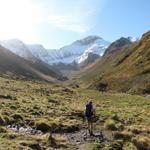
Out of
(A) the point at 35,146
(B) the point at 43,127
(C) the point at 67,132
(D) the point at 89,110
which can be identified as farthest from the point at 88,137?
(A) the point at 35,146

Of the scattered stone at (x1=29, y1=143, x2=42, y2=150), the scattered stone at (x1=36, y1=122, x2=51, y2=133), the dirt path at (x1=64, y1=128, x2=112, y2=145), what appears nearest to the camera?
the scattered stone at (x1=29, y1=143, x2=42, y2=150)

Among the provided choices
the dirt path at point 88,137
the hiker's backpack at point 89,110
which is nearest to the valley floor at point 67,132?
the dirt path at point 88,137

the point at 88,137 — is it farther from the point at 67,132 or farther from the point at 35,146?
the point at 35,146

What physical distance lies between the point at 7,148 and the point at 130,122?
55.2ft

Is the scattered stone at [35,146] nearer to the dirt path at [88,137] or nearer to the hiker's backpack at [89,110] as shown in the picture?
the dirt path at [88,137]

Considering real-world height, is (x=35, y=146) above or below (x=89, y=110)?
below

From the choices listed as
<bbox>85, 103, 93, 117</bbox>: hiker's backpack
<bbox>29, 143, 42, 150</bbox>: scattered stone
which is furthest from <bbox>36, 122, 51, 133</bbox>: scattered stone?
<bbox>29, 143, 42, 150</bbox>: scattered stone

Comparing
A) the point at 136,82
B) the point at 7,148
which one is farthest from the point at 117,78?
the point at 7,148

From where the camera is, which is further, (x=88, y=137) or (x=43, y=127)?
(x=43, y=127)

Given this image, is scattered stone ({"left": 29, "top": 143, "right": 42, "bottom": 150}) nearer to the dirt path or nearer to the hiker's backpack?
the dirt path

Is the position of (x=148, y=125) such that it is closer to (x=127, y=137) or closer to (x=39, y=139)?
(x=127, y=137)

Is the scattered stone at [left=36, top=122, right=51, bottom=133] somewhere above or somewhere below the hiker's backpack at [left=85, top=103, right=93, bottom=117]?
below

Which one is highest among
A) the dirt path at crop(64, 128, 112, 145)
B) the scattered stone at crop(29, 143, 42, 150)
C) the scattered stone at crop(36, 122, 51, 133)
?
the scattered stone at crop(36, 122, 51, 133)

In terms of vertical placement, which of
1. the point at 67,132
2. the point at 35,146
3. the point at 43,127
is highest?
the point at 43,127
